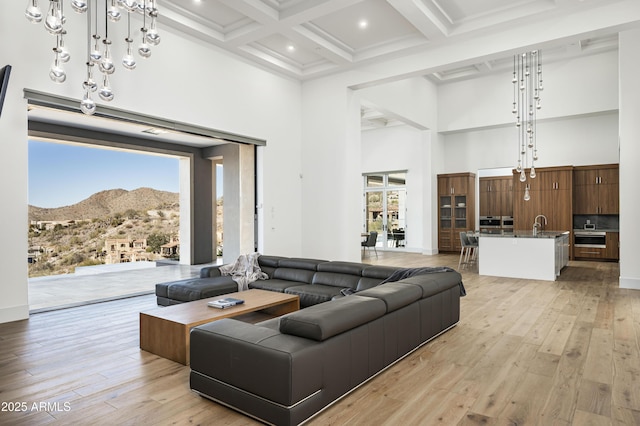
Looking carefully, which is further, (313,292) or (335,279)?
(335,279)

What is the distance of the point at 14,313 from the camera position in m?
4.62

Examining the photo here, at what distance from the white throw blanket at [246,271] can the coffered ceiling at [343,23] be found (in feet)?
11.6

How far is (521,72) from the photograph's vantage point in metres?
10.5

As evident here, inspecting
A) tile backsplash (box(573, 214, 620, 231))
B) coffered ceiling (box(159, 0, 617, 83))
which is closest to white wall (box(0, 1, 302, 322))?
coffered ceiling (box(159, 0, 617, 83))

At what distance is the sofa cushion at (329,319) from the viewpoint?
2469 mm

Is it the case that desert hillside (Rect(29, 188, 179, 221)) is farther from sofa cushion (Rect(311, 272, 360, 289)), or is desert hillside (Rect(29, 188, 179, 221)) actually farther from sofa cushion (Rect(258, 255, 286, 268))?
sofa cushion (Rect(311, 272, 360, 289))

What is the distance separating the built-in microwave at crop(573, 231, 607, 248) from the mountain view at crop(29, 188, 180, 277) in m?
10.5

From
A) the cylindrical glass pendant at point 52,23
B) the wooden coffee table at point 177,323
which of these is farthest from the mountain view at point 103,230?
the cylindrical glass pendant at point 52,23

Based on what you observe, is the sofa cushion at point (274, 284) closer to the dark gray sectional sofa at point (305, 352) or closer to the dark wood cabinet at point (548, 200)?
the dark gray sectional sofa at point (305, 352)

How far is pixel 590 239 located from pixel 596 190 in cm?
124

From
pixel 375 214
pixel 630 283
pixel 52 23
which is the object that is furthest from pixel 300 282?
pixel 375 214

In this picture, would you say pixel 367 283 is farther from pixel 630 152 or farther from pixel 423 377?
pixel 630 152

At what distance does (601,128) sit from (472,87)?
3359mm

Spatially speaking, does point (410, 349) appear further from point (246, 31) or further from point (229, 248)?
point (229, 248)
